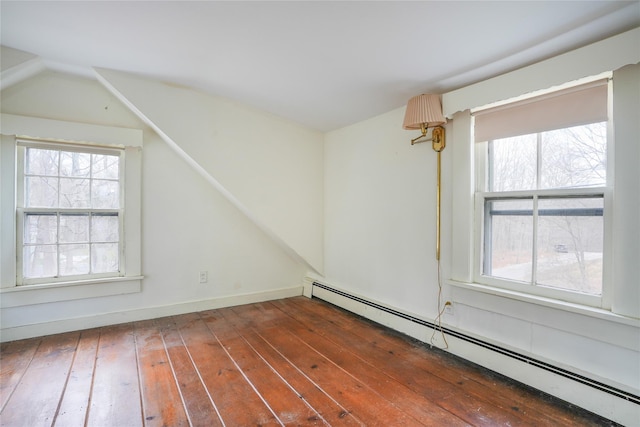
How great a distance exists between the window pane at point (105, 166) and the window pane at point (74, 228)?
0.41 meters

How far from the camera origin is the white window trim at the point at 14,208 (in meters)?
2.50

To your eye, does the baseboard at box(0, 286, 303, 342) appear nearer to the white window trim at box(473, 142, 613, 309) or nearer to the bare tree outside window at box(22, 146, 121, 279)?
the bare tree outside window at box(22, 146, 121, 279)

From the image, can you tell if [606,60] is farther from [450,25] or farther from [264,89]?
[264,89]

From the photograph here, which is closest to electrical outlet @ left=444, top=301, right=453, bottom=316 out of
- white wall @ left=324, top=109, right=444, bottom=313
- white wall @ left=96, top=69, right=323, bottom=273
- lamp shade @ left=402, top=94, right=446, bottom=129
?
white wall @ left=324, top=109, right=444, bottom=313

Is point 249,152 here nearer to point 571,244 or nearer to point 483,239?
point 483,239

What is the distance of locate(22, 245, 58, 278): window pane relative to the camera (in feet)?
8.57

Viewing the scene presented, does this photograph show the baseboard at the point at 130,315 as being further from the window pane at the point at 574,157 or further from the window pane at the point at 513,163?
the window pane at the point at 574,157

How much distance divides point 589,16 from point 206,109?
108 inches

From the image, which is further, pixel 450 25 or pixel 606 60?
pixel 450 25

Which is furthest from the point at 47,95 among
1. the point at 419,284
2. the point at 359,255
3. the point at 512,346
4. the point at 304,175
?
the point at 512,346

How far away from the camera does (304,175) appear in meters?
3.62

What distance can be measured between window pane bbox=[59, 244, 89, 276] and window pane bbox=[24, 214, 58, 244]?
4.9 inches

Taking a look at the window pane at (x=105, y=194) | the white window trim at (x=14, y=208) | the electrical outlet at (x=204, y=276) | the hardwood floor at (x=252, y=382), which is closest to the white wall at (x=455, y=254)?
the hardwood floor at (x=252, y=382)

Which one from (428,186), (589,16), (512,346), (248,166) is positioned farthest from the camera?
(248,166)
